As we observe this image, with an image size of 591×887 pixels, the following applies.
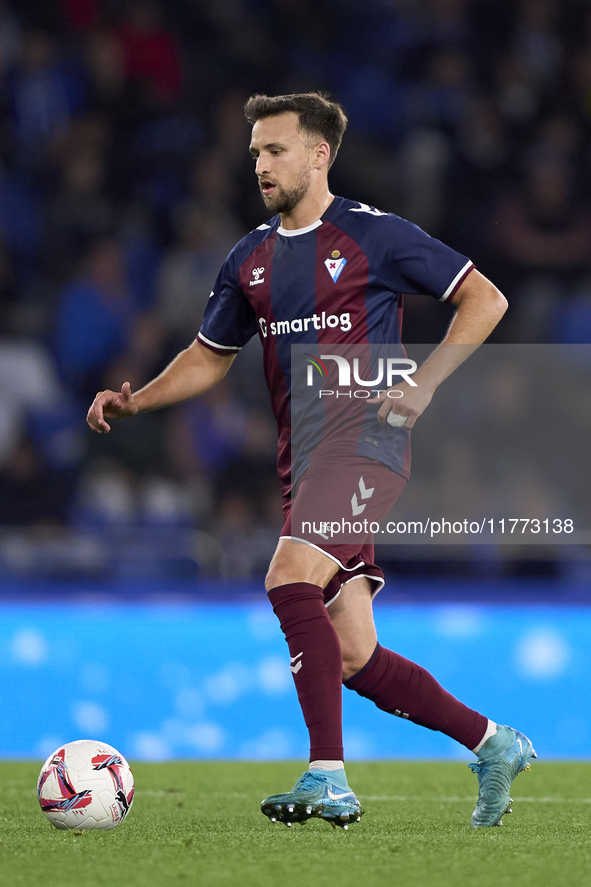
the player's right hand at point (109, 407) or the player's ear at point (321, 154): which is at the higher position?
the player's ear at point (321, 154)

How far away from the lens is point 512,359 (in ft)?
26.3

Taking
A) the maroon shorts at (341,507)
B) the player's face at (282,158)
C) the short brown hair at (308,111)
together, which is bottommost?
the maroon shorts at (341,507)

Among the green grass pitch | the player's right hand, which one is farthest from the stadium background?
the player's right hand

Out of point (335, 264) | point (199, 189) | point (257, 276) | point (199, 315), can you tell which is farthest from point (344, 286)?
point (199, 189)

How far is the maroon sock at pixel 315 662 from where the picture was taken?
3352 mm

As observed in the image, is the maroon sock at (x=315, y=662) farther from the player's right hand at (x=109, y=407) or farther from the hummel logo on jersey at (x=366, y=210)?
the hummel logo on jersey at (x=366, y=210)

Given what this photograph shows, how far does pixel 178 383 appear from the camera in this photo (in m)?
4.04

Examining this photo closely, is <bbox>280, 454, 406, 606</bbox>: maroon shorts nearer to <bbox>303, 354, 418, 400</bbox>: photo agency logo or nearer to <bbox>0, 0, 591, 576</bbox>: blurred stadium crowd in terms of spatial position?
<bbox>303, 354, 418, 400</bbox>: photo agency logo

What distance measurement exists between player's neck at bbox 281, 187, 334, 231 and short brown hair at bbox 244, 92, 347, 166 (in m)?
0.15

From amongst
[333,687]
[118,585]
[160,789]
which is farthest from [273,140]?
[118,585]

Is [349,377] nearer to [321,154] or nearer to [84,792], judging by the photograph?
[321,154]

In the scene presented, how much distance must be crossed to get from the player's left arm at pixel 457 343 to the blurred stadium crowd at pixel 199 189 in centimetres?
317

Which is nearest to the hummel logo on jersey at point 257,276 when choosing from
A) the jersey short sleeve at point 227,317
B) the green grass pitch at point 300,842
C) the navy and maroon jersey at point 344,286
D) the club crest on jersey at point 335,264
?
the navy and maroon jersey at point 344,286

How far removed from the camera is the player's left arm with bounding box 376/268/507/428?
3430mm
